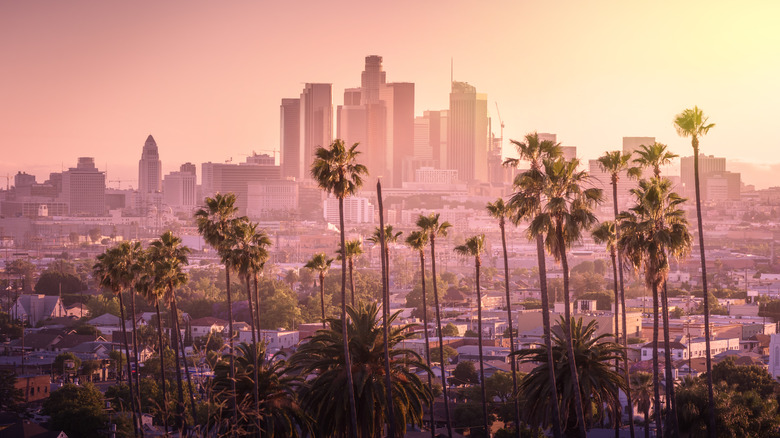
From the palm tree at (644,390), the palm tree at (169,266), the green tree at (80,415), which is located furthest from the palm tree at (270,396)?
the green tree at (80,415)

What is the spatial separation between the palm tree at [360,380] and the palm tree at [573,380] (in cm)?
376

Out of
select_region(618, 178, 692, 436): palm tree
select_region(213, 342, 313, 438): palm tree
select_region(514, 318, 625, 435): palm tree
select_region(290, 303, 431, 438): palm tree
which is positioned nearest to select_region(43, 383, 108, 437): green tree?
select_region(213, 342, 313, 438): palm tree

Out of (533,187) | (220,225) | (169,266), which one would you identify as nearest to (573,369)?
(533,187)

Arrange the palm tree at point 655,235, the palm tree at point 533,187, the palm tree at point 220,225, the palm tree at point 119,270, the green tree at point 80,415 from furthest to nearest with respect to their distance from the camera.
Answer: the green tree at point 80,415 < the palm tree at point 119,270 < the palm tree at point 220,225 < the palm tree at point 655,235 < the palm tree at point 533,187

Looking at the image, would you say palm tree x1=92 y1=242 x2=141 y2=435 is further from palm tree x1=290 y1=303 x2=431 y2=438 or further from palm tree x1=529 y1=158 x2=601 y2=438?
palm tree x1=529 y1=158 x2=601 y2=438

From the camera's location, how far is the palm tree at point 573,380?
31.0 meters

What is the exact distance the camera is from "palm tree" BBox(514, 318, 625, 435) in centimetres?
3098

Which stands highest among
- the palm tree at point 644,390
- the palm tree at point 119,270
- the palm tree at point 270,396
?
the palm tree at point 119,270

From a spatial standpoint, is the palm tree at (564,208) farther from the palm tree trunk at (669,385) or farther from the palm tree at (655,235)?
the palm tree trunk at (669,385)

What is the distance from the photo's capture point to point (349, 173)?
3612 cm

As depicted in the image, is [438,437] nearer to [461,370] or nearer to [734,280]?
[461,370]

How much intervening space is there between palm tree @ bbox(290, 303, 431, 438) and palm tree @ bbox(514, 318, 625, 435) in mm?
3757

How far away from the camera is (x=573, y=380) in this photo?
3025 cm

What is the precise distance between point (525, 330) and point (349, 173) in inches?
2789
